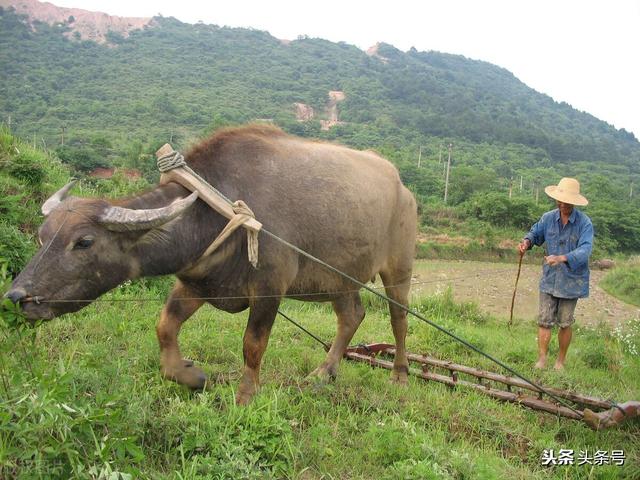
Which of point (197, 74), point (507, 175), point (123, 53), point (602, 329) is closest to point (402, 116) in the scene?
point (507, 175)

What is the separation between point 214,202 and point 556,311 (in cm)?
381

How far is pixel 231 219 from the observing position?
318cm

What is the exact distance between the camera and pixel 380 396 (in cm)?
392

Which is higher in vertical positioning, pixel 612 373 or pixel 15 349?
pixel 15 349

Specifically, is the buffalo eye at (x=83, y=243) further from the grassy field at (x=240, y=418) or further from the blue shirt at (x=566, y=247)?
the blue shirt at (x=566, y=247)

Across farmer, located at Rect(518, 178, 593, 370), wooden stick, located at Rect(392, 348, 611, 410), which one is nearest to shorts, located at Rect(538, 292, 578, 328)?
farmer, located at Rect(518, 178, 593, 370)

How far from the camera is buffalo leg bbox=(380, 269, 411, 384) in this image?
467 cm

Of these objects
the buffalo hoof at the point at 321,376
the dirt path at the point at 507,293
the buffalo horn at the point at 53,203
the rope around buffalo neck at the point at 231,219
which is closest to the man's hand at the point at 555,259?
the buffalo hoof at the point at 321,376

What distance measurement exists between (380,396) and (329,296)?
2.86 ft

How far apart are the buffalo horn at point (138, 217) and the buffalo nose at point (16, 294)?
495 millimetres

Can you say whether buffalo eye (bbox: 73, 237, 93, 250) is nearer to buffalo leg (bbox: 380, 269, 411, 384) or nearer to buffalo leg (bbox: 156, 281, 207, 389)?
buffalo leg (bbox: 156, 281, 207, 389)

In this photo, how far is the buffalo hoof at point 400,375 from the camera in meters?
4.53

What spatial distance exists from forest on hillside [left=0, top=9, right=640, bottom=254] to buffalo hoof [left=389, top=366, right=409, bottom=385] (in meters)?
22.5

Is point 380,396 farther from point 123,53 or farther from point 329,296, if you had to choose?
point 123,53
